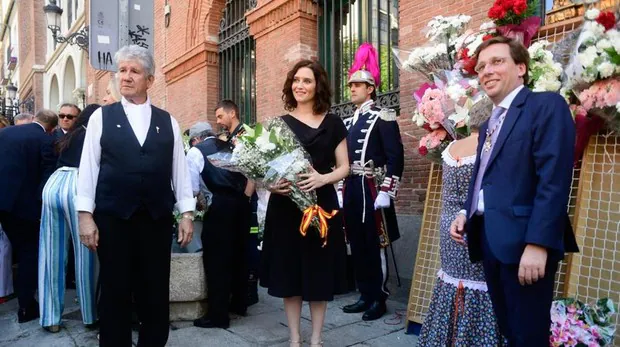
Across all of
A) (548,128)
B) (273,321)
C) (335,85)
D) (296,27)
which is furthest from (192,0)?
(548,128)

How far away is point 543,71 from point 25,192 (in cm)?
480

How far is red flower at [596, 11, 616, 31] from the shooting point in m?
2.67

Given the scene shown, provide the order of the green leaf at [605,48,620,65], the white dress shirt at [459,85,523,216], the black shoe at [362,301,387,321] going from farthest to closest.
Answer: the black shoe at [362,301,387,321], the green leaf at [605,48,620,65], the white dress shirt at [459,85,523,216]

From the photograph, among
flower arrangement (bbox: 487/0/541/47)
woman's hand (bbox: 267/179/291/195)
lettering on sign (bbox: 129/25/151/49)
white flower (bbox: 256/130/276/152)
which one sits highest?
lettering on sign (bbox: 129/25/151/49)

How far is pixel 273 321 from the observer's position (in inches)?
170

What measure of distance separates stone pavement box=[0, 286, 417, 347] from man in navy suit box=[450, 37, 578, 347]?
5.29 feet

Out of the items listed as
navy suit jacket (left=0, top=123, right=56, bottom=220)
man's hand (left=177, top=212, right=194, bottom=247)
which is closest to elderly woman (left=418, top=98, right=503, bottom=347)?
man's hand (left=177, top=212, right=194, bottom=247)

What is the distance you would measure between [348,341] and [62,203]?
2623 millimetres

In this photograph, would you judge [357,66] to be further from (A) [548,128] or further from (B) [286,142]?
(A) [548,128]

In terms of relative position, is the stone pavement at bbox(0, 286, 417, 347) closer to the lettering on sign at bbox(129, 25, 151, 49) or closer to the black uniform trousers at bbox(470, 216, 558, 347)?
the black uniform trousers at bbox(470, 216, 558, 347)

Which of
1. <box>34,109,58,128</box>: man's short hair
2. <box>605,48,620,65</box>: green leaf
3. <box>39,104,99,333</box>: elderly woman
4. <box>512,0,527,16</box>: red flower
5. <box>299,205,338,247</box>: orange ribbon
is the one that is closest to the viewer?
<box>605,48,620,65</box>: green leaf

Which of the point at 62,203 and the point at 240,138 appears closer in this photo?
the point at 240,138

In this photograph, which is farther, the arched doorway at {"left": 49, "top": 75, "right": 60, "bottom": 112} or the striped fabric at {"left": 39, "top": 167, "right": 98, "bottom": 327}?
the arched doorway at {"left": 49, "top": 75, "right": 60, "bottom": 112}

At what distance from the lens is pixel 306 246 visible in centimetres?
315
